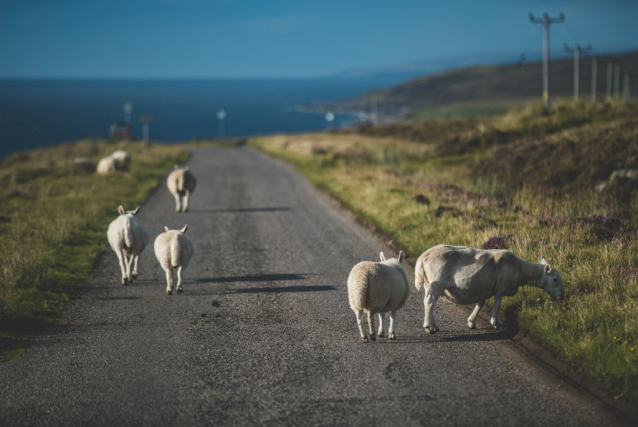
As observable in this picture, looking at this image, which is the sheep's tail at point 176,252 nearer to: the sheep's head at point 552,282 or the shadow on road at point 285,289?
the shadow on road at point 285,289

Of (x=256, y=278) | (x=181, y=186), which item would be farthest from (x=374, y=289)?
(x=181, y=186)

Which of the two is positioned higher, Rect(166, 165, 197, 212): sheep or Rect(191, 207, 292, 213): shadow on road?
Rect(166, 165, 197, 212): sheep

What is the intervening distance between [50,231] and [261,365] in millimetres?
10916

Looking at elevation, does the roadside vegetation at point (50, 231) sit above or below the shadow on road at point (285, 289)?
above

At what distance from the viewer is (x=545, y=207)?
17562 mm

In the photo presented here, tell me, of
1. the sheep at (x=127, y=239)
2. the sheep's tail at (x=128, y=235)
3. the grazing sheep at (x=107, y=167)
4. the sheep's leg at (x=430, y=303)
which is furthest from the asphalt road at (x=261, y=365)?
the grazing sheep at (x=107, y=167)

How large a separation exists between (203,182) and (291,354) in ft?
77.1

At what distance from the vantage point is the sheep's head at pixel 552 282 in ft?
30.8

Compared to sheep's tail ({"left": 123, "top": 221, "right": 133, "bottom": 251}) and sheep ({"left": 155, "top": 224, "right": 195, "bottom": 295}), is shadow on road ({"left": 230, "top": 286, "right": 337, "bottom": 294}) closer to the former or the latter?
sheep ({"left": 155, "top": 224, "right": 195, "bottom": 295})

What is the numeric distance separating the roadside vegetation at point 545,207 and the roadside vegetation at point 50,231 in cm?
762

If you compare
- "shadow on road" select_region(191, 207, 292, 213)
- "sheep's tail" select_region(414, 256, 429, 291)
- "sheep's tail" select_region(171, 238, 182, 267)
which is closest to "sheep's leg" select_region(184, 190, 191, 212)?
"shadow on road" select_region(191, 207, 292, 213)

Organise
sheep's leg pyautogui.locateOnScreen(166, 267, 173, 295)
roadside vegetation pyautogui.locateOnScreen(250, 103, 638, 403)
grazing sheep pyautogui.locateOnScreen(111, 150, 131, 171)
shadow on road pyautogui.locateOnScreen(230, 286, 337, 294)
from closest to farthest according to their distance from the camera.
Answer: roadside vegetation pyautogui.locateOnScreen(250, 103, 638, 403) → sheep's leg pyautogui.locateOnScreen(166, 267, 173, 295) → shadow on road pyautogui.locateOnScreen(230, 286, 337, 294) → grazing sheep pyautogui.locateOnScreen(111, 150, 131, 171)

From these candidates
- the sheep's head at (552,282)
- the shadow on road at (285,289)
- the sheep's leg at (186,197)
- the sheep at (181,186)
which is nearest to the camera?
the sheep's head at (552,282)

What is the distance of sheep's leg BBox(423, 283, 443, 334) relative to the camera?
902cm
